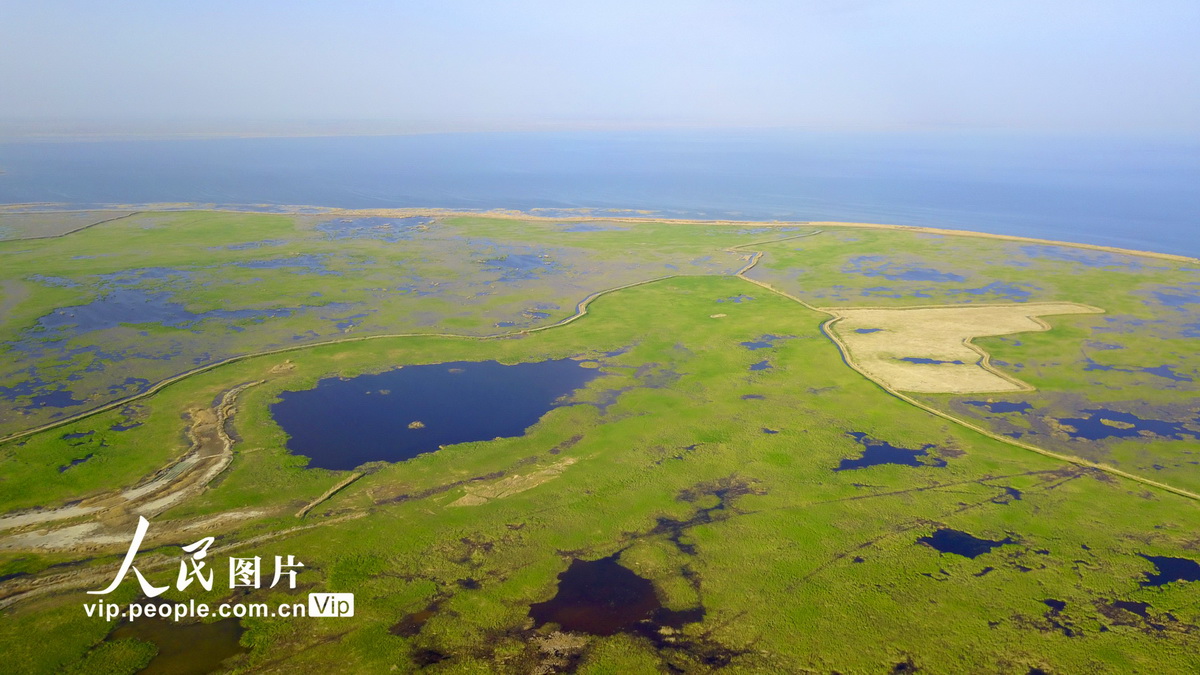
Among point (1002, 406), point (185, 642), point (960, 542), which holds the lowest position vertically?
point (185, 642)

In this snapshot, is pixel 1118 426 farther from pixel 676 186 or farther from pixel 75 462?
pixel 676 186

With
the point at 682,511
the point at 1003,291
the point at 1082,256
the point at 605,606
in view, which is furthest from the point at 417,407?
the point at 1082,256

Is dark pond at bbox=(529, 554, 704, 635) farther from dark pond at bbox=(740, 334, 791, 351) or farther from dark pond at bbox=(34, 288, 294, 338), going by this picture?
dark pond at bbox=(34, 288, 294, 338)

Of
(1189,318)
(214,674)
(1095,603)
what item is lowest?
(214,674)

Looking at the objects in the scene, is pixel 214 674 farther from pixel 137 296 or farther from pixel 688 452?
pixel 137 296

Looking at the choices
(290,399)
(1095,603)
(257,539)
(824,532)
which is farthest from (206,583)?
(1095,603)
